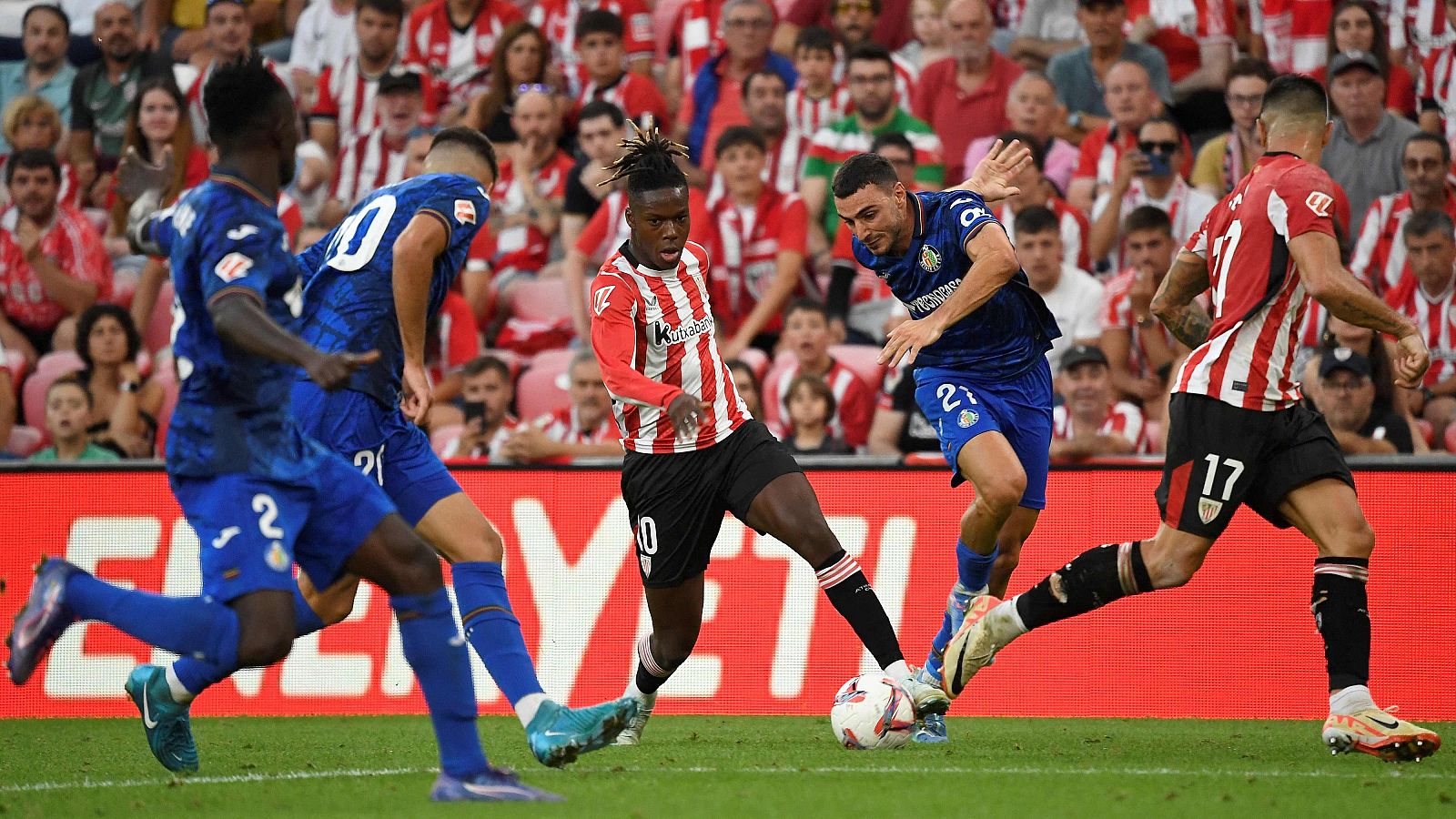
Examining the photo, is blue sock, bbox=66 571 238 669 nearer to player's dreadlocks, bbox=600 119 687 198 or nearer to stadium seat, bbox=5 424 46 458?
player's dreadlocks, bbox=600 119 687 198

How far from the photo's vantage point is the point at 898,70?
13.2 meters

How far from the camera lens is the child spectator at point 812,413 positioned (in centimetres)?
1069

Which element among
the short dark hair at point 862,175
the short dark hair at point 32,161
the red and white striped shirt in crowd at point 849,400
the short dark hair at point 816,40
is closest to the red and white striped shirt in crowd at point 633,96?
the short dark hair at point 816,40

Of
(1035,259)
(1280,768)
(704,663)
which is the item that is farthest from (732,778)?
(1035,259)

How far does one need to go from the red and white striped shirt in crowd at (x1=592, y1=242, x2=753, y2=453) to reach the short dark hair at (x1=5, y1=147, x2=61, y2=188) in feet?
26.1

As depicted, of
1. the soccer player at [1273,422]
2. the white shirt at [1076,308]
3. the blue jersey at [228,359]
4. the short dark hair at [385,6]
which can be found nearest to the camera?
the blue jersey at [228,359]

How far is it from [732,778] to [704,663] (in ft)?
11.1

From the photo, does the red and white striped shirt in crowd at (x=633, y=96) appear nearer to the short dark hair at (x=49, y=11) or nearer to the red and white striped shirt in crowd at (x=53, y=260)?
the red and white striped shirt in crowd at (x=53, y=260)

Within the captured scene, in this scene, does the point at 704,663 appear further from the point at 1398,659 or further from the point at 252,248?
the point at 252,248

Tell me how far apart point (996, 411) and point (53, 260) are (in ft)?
28.5

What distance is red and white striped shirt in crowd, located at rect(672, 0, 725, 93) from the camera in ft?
45.6

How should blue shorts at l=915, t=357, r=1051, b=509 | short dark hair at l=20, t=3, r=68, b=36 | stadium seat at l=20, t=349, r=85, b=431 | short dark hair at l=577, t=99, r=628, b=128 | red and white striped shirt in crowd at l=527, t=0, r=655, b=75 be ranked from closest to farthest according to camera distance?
blue shorts at l=915, t=357, r=1051, b=509, stadium seat at l=20, t=349, r=85, b=431, short dark hair at l=577, t=99, r=628, b=128, red and white striped shirt in crowd at l=527, t=0, r=655, b=75, short dark hair at l=20, t=3, r=68, b=36

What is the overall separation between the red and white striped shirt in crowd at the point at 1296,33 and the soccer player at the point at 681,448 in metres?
6.66

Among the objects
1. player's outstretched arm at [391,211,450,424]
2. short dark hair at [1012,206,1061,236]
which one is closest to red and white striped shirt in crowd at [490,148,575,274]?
short dark hair at [1012,206,1061,236]
